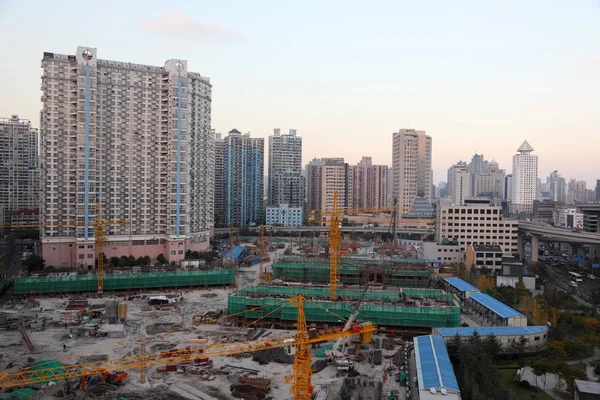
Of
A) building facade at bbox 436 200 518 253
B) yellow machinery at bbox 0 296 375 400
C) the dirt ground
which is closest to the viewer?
yellow machinery at bbox 0 296 375 400

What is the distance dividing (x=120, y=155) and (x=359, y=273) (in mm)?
12671

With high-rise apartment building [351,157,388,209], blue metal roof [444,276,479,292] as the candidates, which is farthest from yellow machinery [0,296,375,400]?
high-rise apartment building [351,157,388,209]

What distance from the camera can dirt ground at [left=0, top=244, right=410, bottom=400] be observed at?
9461 mm

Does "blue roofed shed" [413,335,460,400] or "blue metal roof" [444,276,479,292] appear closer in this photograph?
"blue roofed shed" [413,335,460,400]

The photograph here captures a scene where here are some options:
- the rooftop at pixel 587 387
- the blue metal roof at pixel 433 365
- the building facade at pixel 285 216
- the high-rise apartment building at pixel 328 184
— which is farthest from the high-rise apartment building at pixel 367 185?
the rooftop at pixel 587 387

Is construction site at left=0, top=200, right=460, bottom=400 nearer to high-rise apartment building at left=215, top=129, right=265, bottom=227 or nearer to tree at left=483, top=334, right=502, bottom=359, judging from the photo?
tree at left=483, top=334, right=502, bottom=359

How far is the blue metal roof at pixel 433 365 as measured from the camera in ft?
27.6

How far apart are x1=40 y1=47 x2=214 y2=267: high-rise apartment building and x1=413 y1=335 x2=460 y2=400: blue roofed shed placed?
631 inches

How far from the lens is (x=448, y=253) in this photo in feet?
80.8

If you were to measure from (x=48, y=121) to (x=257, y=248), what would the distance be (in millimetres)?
14619

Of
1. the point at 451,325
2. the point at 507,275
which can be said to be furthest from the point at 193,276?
the point at 507,275

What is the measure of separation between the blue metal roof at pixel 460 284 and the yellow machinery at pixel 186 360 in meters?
6.17

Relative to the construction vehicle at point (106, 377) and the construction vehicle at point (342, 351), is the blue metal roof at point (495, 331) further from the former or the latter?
the construction vehicle at point (106, 377)

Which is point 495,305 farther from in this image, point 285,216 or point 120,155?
point 285,216
